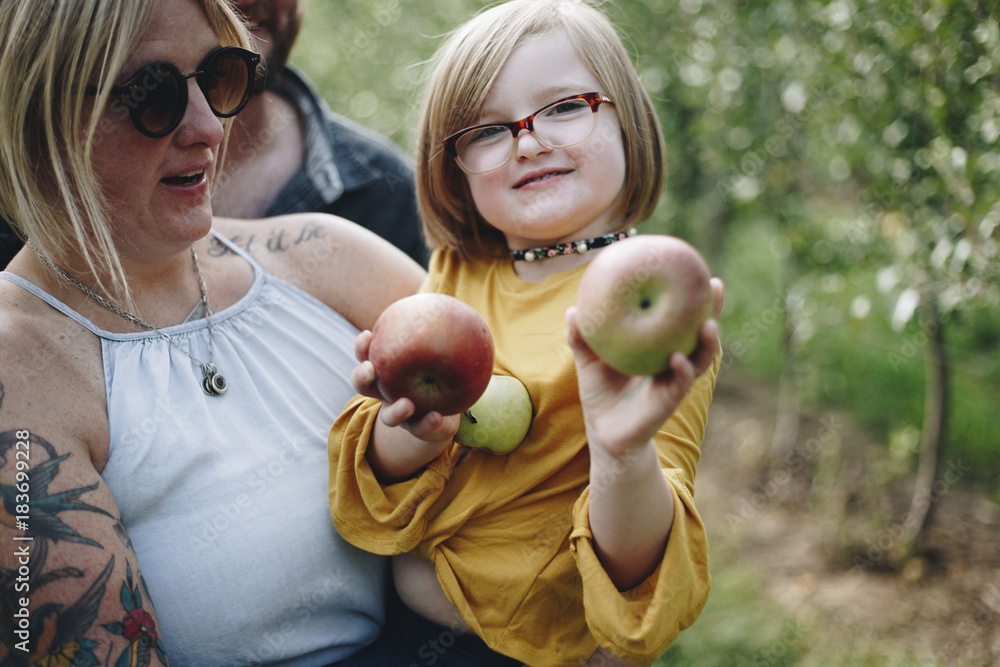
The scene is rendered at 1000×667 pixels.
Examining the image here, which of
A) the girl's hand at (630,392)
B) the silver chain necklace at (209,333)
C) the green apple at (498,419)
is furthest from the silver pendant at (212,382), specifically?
the girl's hand at (630,392)

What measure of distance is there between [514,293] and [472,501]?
489 mm

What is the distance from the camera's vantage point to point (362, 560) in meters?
1.67

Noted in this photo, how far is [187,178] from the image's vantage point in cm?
156

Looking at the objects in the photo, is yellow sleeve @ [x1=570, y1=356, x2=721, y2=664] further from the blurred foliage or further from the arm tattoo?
the blurred foliage

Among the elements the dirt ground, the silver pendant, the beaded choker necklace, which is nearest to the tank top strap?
the silver pendant

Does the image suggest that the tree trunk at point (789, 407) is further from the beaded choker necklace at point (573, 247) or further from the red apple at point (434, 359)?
the red apple at point (434, 359)

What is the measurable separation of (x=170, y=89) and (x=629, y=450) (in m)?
1.11

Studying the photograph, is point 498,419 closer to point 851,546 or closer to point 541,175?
point 541,175

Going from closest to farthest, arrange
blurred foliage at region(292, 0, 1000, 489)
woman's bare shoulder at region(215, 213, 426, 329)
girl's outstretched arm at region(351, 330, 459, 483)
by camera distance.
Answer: girl's outstretched arm at region(351, 330, 459, 483) < woman's bare shoulder at region(215, 213, 426, 329) < blurred foliage at region(292, 0, 1000, 489)

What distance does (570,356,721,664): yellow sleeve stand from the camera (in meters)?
1.24

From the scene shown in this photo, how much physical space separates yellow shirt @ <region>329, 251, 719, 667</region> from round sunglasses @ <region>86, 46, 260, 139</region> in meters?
0.70

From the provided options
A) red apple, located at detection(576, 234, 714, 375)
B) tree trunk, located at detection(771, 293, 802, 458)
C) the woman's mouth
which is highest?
the woman's mouth

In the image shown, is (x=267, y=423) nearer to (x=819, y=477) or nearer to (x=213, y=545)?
(x=213, y=545)

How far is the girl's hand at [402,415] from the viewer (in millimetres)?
1321
